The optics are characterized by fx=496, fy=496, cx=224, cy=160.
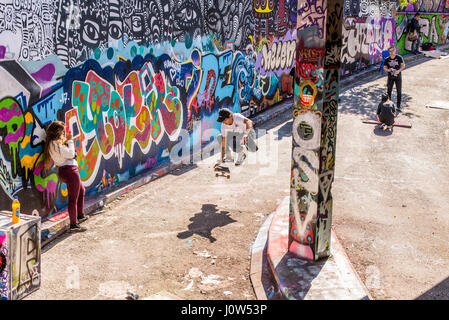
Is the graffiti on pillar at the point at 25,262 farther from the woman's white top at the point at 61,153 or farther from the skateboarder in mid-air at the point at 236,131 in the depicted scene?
the skateboarder in mid-air at the point at 236,131

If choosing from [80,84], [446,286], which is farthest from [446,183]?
[80,84]

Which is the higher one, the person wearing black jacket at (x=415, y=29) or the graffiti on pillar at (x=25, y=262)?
the person wearing black jacket at (x=415, y=29)

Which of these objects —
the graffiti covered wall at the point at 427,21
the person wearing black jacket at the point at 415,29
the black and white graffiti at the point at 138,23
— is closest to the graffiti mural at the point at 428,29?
the graffiti covered wall at the point at 427,21

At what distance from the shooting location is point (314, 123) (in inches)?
236

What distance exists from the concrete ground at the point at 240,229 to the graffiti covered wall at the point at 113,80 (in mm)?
880

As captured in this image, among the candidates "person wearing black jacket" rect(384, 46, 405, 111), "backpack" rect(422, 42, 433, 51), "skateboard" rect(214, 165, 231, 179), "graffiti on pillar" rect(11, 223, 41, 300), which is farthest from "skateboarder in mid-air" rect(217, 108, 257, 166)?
"backpack" rect(422, 42, 433, 51)

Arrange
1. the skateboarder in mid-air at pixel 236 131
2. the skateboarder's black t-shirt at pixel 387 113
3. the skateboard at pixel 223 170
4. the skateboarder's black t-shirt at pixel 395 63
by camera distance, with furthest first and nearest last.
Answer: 1. the skateboarder's black t-shirt at pixel 395 63
2. the skateboarder's black t-shirt at pixel 387 113
3. the skateboard at pixel 223 170
4. the skateboarder in mid-air at pixel 236 131

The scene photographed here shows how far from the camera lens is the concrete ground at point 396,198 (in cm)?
640

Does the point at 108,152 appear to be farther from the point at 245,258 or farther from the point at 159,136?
the point at 245,258

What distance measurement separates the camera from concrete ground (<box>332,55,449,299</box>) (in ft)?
21.0

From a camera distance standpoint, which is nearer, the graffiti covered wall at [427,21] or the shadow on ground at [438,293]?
the shadow on ground at [438,293]

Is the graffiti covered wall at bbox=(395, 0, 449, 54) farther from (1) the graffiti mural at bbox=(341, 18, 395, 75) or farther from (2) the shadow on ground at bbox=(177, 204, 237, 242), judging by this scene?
(2) the shadow on ground at bbox=(177, 204, 237, 242)

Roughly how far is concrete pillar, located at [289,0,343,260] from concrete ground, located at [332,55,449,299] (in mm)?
980

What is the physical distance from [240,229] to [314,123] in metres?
2.54
